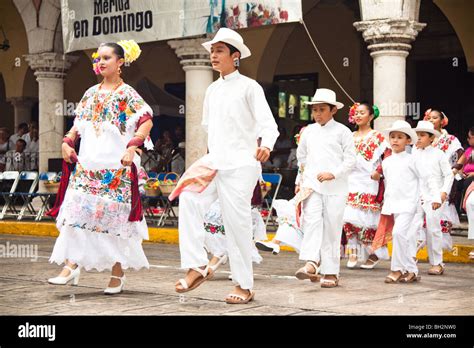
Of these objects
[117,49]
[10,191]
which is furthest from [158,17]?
[117,49]

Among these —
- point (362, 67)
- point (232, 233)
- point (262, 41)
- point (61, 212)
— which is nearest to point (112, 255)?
point (61, 212)

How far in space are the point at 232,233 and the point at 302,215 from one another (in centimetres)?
181

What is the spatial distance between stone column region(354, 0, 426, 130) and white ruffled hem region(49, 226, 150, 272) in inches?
279

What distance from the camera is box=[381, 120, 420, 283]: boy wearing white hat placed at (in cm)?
898

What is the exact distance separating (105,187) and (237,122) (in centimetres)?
118

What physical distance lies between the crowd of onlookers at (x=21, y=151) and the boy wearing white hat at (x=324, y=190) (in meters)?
12.5

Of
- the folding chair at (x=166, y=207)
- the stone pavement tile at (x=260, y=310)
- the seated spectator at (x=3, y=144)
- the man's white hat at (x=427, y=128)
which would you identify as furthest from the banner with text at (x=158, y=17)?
the stone pavement tile at (x=260, y=310)

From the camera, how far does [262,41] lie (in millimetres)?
20344

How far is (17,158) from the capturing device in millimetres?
20375

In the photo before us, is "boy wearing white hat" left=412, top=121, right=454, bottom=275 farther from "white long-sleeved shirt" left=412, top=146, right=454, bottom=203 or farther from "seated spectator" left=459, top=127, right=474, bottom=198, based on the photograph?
"seated spectator" left=459, top=127, right=474, bottom=198

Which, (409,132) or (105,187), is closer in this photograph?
(105,187)

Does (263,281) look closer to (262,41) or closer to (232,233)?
(232,233)

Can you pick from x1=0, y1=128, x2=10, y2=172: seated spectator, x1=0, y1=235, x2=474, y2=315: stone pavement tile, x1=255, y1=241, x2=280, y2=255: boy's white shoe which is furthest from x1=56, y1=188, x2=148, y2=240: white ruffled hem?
x1=0, y1=128, x2=10, y2=172: seated spectator

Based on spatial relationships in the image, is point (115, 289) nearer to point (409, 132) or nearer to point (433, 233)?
point (409, 132)
